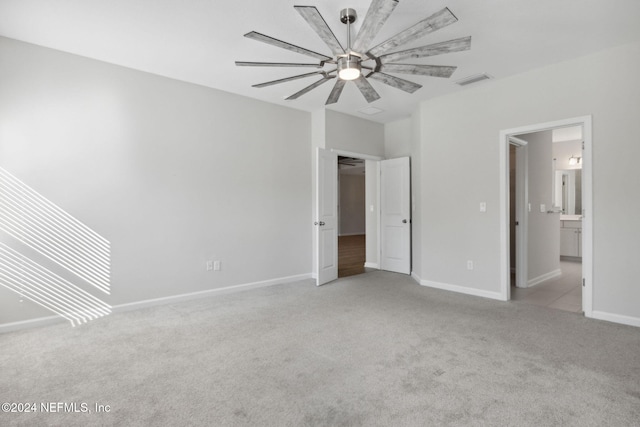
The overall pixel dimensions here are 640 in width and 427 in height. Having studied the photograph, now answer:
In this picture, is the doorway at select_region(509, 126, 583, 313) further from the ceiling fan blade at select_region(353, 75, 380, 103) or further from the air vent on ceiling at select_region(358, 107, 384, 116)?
the ceiling fan blade at select_region(353, 75, 380, 103)

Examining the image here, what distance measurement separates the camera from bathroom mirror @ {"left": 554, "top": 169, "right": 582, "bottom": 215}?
7844 millimetres

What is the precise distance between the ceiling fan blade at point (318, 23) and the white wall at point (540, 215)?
382 centimetres

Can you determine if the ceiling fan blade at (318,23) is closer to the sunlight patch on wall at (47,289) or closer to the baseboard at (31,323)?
the sunlight patch on wall at (47,289)

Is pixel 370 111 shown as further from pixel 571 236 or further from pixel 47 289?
pixel 571 236

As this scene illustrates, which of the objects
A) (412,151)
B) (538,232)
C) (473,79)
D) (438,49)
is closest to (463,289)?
(538,232)

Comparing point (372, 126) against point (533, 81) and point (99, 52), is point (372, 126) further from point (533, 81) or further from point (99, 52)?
point (99, 52)

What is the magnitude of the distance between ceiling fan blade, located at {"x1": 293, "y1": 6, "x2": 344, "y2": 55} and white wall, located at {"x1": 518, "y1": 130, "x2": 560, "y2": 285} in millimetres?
3820

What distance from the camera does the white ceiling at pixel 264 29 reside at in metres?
2.72

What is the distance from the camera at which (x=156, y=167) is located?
413 centimetres

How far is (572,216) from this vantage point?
7.87 meters

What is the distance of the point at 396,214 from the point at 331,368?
401cm

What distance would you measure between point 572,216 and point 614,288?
5278mm

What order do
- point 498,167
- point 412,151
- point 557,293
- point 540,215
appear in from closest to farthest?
point 498,167 < point 557,293 < point 540,215 < point 412,151

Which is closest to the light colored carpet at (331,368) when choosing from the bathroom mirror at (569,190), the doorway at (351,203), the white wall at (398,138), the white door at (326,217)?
the white door at (326,217)
